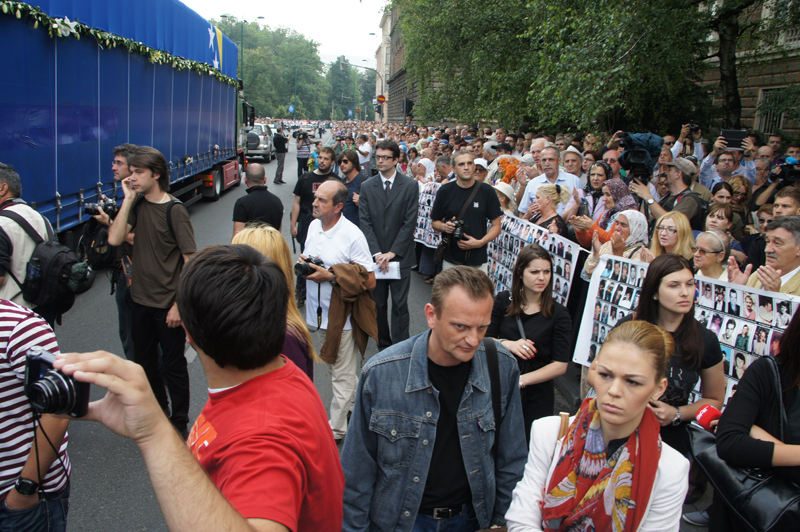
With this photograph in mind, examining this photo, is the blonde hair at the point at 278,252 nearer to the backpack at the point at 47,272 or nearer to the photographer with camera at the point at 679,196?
the backpack at the point at 47,272

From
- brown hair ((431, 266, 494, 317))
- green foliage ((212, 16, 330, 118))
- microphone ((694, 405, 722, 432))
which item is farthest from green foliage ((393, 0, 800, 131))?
green foliage ((212, 16, 330, 118))

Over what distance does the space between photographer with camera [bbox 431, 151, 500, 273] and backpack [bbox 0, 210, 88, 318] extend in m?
3.47

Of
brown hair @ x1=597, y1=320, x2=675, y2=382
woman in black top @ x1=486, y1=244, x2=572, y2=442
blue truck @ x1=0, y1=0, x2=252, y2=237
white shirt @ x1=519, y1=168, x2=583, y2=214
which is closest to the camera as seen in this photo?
brown hair @ x1=597, y1=320, x2=675, y2=382

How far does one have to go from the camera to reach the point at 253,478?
1.26 m

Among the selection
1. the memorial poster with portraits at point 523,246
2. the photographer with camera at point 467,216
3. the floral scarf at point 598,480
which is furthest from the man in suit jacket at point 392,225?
the floral scarf at point 598,480

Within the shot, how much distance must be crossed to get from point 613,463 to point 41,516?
205 cm

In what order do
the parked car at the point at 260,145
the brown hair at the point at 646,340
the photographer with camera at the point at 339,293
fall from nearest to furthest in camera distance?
the brown hair at the point at 646,340
the photographer with camera at the point at 339,293
the parked car at the point at 260,145

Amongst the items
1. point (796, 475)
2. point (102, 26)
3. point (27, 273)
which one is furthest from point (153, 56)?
point (796, 475)

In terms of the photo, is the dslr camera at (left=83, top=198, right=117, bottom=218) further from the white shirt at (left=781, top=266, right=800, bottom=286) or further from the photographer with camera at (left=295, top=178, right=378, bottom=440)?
the white shirt at (left=781, top=266, right=800, bottom=286)

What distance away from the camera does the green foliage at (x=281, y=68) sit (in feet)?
274

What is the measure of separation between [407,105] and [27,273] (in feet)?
75.1

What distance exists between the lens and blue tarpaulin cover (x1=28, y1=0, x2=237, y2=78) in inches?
306

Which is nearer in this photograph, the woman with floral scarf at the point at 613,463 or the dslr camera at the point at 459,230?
the woman with floral scarf at the point at 613,463

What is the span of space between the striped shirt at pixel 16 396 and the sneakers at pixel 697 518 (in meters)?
3.52
